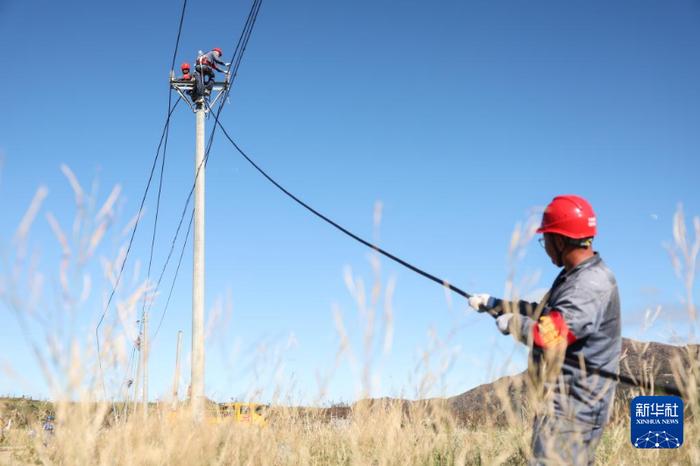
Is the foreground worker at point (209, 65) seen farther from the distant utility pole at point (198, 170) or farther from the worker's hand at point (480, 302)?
the worker's hand at point (480, 302)

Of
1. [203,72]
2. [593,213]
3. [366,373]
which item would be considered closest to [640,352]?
[593,213]

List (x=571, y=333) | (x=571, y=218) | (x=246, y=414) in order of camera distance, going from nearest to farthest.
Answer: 1. (x=571, y=333)
2. (x=571, y=218)
3. (x=246, y=414)

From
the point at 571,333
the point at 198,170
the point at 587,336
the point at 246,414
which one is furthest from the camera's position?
the point at 198,170

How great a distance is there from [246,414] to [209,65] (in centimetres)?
1001

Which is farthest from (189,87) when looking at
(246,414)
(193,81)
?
(246,414)

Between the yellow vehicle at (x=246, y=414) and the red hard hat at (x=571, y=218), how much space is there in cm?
239

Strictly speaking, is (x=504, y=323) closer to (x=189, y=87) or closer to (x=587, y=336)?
(x=587, y=336)

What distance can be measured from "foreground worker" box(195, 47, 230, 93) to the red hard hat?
1051 centimetres

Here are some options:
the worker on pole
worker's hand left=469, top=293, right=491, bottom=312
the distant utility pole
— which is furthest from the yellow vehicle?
the worker on pole

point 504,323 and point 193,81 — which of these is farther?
point 193,81

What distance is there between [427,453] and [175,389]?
5.66ft

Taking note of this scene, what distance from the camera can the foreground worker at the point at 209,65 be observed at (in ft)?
42.9

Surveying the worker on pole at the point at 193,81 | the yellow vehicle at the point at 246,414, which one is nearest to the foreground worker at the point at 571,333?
the yellow vehicle at the point at 246,414

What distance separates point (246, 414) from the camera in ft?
15.6
